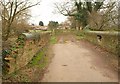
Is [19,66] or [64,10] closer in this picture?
[19,66]

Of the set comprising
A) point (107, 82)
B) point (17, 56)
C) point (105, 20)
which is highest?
point (105, 20)

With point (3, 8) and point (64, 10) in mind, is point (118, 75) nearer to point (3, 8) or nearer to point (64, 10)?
point (3, 8)

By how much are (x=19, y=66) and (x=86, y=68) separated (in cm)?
291

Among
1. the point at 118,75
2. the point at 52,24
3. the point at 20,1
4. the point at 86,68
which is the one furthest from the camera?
the point at 52,24

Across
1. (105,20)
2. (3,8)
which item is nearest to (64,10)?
(105,20)

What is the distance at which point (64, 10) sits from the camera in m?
42.3

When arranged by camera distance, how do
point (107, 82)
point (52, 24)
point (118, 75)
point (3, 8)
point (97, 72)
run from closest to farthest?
point (107, 82) → point (118, 75) → point (97, 72) → point (3, 8) → point (52, 24)

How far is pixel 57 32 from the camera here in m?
39.9

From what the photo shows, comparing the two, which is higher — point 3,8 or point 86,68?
point 3,8

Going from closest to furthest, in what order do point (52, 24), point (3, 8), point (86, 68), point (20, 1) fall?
point (86, 68)
point (3, 8)
point (20, 1)
point (52, 24)

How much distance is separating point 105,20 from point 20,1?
9702mm

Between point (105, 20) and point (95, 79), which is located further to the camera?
point (105, 20)

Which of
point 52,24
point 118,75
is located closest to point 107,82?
point 118,75

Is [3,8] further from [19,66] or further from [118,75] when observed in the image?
[118,75]
